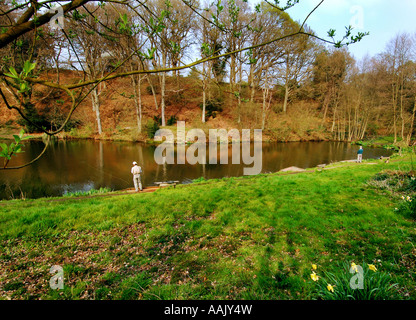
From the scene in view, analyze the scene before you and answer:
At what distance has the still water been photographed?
10.2 meters

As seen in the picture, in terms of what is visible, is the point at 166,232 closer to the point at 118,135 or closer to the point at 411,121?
the point at 118,135

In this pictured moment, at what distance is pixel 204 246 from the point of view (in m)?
3.66

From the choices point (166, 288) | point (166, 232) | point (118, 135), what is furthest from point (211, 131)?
point (166, 288)

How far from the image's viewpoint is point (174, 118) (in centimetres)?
2609

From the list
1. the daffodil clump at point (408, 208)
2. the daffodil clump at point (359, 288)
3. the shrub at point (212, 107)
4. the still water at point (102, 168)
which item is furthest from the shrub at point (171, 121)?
the daffodil clump at point (359, 288)

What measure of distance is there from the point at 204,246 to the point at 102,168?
39.9 ft

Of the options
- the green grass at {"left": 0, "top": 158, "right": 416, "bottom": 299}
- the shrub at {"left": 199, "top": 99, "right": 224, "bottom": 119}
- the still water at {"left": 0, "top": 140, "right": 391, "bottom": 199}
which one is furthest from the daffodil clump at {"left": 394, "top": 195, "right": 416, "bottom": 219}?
the shrub at {"left": 199, "top": 99, "right": 224, "bottom": 119}

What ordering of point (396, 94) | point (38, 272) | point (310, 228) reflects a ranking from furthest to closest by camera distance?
point (396, 94) → point (310, 228) → point (38, 272)

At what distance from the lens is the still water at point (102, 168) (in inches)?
402

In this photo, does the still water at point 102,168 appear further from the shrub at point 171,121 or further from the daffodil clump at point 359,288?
the daffodil clump at point 359,288

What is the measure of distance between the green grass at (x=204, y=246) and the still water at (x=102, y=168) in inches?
234

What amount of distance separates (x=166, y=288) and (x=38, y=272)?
6.86ft
